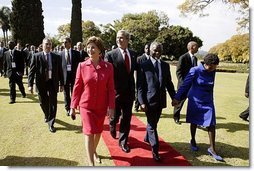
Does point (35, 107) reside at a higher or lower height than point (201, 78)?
lower

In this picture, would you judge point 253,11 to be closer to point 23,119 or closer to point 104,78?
point 104,78

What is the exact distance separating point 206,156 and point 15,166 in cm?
269

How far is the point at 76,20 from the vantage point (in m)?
11.5

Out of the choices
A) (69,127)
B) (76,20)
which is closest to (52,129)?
(69,127)

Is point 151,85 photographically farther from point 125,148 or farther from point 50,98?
point 50,98

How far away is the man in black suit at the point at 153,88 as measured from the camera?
14.0 feet

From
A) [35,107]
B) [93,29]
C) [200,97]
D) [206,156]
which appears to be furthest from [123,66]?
[93,29]

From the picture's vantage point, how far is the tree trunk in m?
11.1

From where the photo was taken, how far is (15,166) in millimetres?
4027

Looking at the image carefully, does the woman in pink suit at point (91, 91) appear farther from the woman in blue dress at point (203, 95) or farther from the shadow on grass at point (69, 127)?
the shadow on grass at point (69, 127)

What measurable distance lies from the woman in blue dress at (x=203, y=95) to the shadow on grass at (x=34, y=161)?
5.74 ft

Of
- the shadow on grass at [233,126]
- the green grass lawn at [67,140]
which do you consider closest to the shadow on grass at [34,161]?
Answer: the green grass lawn at [67,140]

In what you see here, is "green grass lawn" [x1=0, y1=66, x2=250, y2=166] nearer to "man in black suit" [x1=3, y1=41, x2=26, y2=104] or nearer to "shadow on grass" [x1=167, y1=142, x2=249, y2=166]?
"shadow on grass" [x1=167, y1=142, x2=249, y2=166]

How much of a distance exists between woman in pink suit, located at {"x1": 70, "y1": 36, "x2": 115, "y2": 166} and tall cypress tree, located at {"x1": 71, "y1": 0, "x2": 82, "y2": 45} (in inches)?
314
